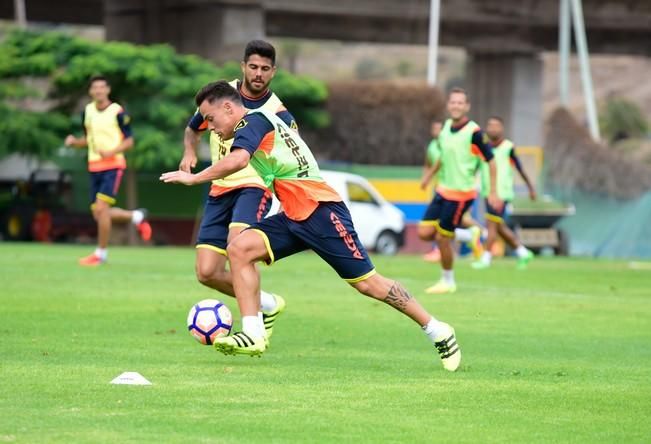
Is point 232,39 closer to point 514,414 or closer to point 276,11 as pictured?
point 276,11

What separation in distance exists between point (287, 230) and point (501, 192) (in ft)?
53.9

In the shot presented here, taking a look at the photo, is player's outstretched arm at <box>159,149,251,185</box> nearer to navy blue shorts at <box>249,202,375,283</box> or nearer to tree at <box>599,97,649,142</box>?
navy blue shorts at <box>249,202,375,283</box>

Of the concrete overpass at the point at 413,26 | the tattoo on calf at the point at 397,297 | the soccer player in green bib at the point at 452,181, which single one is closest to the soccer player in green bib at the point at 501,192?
the soccer player in green bib at the point at 452,181

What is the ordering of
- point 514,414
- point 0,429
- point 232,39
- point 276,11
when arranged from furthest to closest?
point 276,11 < point 232,39 < point 514,414 < point 0,429

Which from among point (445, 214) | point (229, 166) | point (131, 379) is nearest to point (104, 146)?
point (445, 214)

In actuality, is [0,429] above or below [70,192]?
above

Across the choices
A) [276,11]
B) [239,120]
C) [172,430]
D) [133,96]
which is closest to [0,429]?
[172,430]

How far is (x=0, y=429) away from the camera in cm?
739

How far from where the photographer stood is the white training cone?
29.9 feet

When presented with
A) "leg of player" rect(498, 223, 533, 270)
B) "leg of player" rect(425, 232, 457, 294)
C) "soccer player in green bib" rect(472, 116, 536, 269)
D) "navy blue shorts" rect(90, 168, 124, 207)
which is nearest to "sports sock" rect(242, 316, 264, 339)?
"leg of player" rect(425, 232, 457, 294)

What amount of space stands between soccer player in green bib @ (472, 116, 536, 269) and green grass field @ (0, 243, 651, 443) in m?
5.31

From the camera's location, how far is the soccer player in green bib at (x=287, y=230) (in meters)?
10.2

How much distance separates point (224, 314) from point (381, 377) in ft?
5.20

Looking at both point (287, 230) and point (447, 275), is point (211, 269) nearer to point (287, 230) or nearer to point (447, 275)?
point (287, 230)
